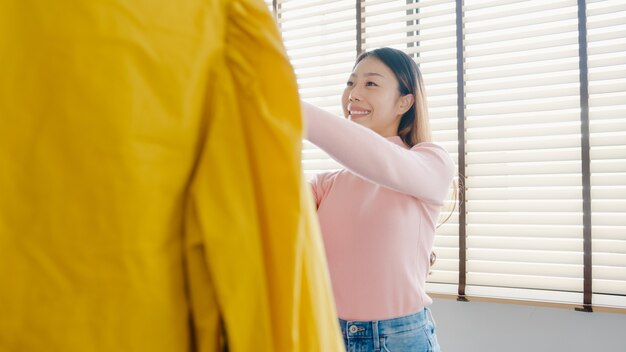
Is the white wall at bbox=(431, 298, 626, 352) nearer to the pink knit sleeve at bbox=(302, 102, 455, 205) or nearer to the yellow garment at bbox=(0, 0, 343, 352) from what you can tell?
the pink knit sleeve at bbox=(302, 102, 455, 205)

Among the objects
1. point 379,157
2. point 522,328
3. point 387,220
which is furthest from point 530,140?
point 379,157

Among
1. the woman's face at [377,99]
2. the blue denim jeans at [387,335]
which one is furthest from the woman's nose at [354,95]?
the blue denim jeans at [387,335]

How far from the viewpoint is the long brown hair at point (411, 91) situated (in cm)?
157

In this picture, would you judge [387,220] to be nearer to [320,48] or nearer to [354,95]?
[354,95]

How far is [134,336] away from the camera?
458 mm

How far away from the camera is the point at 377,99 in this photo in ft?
5.08

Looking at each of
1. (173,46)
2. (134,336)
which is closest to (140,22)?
(173,46)

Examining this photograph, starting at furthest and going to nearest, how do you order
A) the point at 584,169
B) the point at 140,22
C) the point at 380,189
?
the point at 584,169 < the point at 380,189 < the point at 140,22

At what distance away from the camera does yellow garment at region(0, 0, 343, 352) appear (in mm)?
448

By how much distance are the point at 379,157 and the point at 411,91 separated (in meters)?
0.69

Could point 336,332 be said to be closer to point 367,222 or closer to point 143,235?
point 143,235

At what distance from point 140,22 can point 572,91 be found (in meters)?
2.09

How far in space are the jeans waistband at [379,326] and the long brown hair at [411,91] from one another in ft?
1.79

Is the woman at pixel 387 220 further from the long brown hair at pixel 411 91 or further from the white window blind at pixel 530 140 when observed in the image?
the white window blind at pixel 530 140
